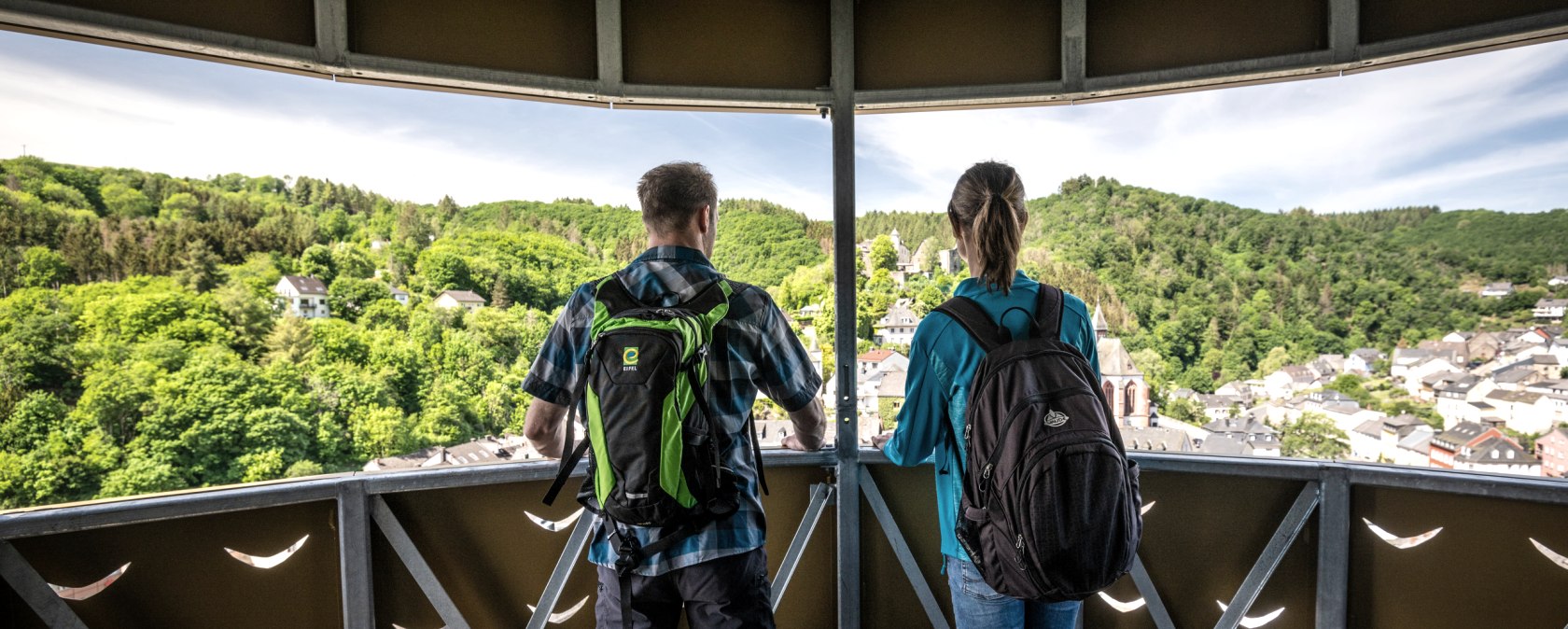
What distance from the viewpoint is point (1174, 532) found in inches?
101

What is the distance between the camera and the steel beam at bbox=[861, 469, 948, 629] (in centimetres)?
270

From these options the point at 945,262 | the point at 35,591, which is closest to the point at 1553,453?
the point at 945,262

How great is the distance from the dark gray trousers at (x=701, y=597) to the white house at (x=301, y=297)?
3.36 meters

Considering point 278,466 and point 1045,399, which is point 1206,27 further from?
point 278,466

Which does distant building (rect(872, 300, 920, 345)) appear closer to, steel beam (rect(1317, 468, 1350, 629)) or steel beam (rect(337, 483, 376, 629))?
steel beam (rect(1317, 468, 1350, 629))

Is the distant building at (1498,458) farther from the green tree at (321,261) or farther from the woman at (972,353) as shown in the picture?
the green tree at (321,261)

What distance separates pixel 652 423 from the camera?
1.31 meters

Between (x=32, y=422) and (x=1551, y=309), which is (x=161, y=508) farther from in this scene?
(x=1551, y=309)

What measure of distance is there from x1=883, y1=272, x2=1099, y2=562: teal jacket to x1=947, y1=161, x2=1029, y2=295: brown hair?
5 cm

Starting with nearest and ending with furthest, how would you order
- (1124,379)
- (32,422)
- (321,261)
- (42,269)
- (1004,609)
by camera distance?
(1004,609)
(1124,379)
(42,269)
(321,261)
(32,422)

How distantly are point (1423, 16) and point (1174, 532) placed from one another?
6.84 ft

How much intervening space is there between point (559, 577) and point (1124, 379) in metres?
2.48

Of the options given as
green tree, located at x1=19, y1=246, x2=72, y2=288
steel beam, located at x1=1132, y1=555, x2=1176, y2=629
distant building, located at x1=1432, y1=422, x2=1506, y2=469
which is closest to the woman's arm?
steel beam, located at x1=1132, y1=555, x2=1176, y2=629

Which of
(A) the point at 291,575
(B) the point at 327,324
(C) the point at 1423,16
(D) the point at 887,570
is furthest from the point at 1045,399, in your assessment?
(B) the point at 327,324
